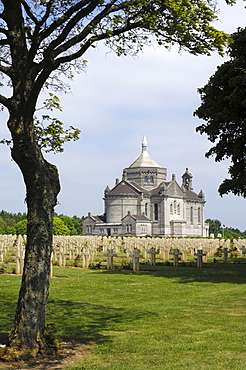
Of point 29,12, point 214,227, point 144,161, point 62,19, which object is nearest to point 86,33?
point 62,19

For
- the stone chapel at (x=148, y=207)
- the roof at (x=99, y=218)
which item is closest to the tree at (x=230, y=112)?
the stone chapel at (x=148, y=207)

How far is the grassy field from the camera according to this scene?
23.4ft

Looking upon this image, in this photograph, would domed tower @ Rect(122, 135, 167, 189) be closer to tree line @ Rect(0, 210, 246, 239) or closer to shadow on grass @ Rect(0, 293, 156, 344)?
tree line @ Rect(0, 210, 246, 239)

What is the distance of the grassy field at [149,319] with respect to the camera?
7141mm

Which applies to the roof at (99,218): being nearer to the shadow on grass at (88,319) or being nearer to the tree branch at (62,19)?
the shadow on grass at (88,319)

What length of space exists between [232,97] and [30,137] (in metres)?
13.3

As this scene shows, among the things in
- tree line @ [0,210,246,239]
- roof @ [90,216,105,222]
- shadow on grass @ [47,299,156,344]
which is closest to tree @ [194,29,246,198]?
shadow on grass @ [47,299,156,344]

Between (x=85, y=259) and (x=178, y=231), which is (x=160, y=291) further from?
(x=178, y=231)

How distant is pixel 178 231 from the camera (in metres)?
110

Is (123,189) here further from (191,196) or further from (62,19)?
(62,19)

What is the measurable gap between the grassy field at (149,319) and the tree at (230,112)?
592 centimetres

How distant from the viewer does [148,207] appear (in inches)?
4331

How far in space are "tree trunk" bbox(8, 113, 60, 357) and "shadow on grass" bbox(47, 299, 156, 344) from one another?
1.13 meters

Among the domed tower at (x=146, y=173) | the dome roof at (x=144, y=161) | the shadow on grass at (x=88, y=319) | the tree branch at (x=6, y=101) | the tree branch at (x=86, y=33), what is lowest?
the shadow on grass at (x=88, y=319)
